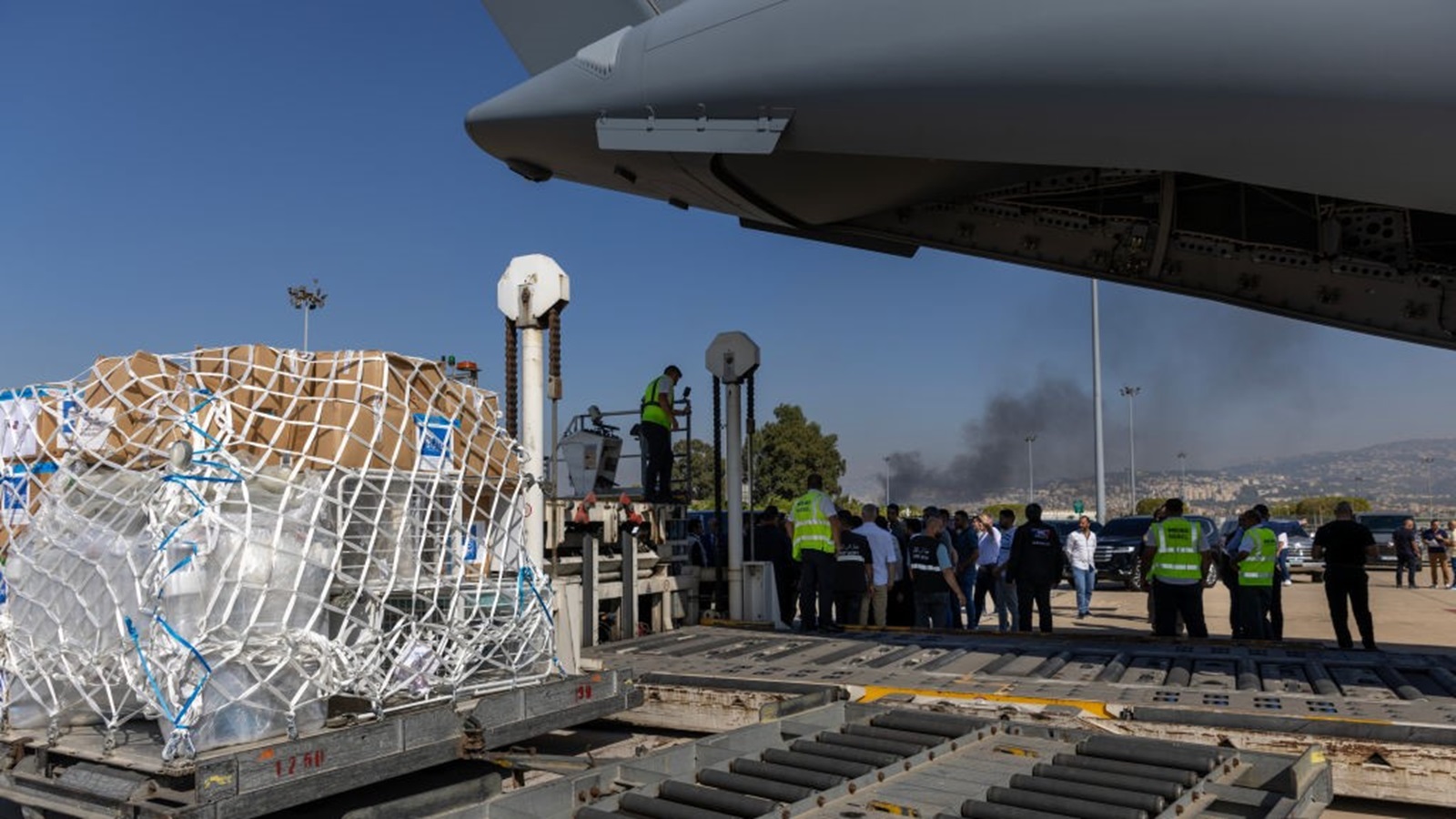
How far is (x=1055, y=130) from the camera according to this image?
632 centimetres

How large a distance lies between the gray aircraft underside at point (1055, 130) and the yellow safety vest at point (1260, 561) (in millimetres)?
3239

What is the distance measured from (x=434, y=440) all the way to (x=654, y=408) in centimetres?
563

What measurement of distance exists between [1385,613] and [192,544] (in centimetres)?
1776

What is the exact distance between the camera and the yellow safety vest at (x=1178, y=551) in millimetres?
9633

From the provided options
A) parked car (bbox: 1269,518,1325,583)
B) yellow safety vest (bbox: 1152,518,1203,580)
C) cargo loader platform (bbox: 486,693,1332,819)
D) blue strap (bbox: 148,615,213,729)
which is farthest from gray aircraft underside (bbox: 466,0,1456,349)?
parked car (bbox: 1269,518,1325,583)

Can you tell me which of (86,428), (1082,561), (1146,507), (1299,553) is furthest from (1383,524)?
(86,428)

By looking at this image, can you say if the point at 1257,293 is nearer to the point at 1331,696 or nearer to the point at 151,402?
the point at 1331,696

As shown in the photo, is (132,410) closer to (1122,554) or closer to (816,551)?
(816,551)

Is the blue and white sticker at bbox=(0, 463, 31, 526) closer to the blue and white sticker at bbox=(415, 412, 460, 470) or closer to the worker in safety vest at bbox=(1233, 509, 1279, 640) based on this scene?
the blue and white sticker at bbox=(415, 412, 460, 470)

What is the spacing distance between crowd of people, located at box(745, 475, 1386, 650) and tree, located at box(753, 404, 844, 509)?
1646 inches

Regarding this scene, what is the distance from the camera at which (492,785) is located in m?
4.23

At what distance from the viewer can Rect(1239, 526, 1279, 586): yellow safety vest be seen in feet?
33.7

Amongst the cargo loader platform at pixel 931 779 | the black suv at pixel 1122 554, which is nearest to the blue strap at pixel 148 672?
the cargo loader platform at pixel 931 779

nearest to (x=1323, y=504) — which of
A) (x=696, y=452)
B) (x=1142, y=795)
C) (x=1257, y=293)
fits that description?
(x=696, y=452)
